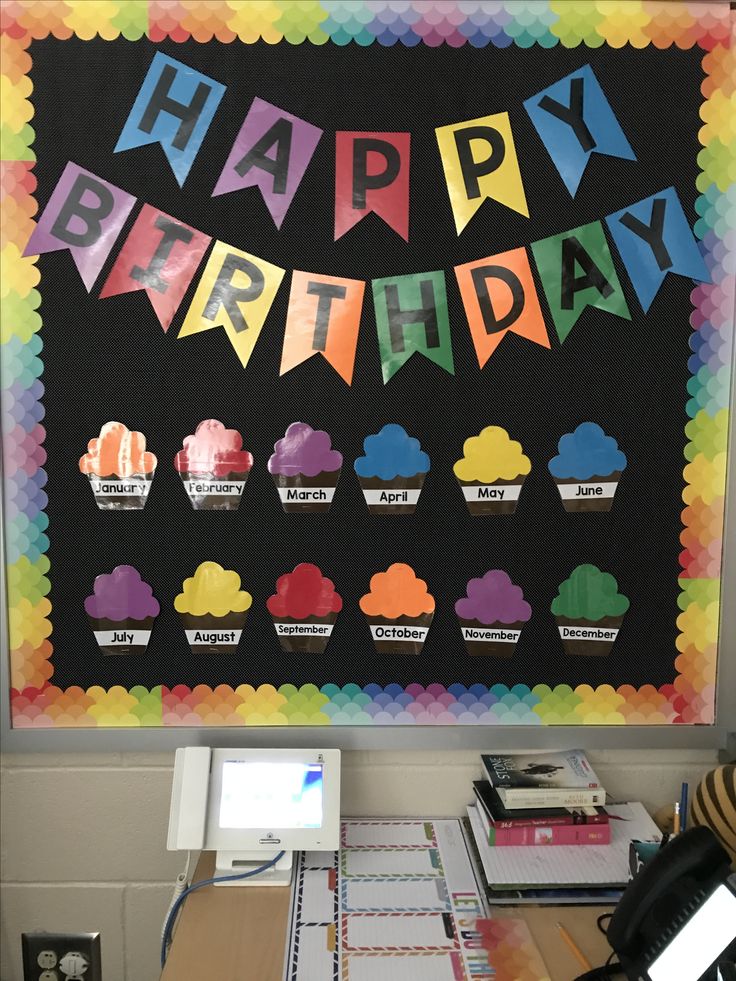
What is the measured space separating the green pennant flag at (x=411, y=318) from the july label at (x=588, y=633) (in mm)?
568

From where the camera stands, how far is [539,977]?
112 centimetres

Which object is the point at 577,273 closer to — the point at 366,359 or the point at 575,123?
the point at 575,123

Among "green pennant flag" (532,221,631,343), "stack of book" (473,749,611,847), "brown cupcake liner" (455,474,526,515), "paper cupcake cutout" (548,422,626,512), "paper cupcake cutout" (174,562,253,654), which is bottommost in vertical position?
"stack of book" (473,749,611,847)

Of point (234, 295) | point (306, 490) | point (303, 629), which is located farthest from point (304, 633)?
point (234, 295)

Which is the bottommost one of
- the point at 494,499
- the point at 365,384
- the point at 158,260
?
the point at 494,499

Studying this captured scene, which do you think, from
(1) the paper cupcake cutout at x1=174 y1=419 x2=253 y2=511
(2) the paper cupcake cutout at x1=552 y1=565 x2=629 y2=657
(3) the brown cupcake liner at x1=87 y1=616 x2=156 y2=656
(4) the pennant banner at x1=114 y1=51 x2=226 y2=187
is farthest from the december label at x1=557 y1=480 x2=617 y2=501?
(4) the pennant banner at x1=114 y1=51 x2=226 y2=187

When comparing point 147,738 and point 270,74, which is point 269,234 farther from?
point 147,738

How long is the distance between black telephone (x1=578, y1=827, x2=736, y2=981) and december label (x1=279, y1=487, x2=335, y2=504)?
800 mm

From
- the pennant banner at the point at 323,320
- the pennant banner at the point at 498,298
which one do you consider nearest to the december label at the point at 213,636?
the pennant banner at the point at 323,320

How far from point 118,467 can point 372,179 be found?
71 cm

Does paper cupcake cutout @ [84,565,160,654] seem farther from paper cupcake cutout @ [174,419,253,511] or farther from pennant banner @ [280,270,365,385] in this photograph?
pennant banner @ [280,270,365,385]

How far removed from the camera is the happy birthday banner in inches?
56.1

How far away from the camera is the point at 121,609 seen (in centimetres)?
149

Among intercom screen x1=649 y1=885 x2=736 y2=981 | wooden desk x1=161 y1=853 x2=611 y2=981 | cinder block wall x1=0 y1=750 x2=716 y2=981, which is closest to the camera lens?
intercom screen x1=649 y1=885 x2=736 y2=981
